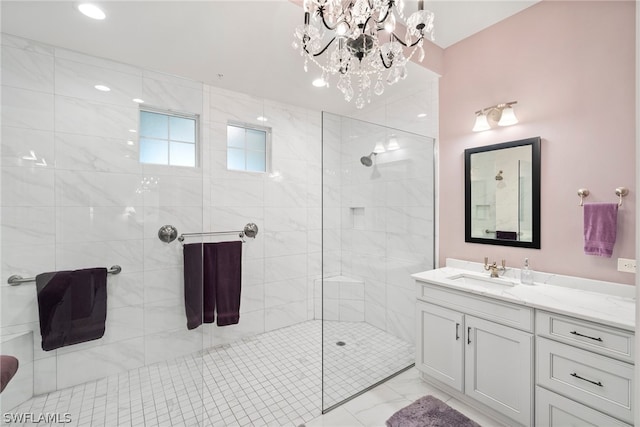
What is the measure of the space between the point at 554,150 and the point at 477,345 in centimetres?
145

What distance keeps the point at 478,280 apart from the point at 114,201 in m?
2.95

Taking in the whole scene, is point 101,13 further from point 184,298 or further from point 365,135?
point 184,298

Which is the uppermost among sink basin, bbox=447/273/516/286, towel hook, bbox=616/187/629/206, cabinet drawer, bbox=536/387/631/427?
towel hook, bbox=616/187/629/206

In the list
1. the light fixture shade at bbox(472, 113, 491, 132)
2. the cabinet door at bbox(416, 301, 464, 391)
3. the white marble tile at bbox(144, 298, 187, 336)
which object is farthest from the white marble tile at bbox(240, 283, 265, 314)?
the light fixture shade at bbox(472, 113, 491, 132)

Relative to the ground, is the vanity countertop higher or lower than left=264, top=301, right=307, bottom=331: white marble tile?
higher

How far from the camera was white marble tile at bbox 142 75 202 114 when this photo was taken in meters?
2.37

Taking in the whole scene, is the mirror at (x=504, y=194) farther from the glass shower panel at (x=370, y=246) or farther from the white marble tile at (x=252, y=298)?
the white marble tile at (x=252, y=298)

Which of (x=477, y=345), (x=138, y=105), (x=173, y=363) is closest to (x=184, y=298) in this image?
(x=173, y=363)

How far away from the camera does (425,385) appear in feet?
7.14

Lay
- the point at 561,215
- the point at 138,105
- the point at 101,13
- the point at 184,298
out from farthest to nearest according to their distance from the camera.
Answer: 1. the point at 184,298
2. the point at 138,105
3. the point at 561,215
4. the point at 101,13

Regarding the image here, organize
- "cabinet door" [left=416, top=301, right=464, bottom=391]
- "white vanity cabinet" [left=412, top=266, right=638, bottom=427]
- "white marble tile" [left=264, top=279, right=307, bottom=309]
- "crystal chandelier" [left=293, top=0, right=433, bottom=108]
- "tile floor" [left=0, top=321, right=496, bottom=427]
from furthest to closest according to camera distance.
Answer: "white marble tile" [left=264, top=279, right=307, bottom=309] < "cabinet door" [left=416, top=301, right=464, bottom=391] < "tile floor" [left=0, top=321, right=496, bottom=427] < "white vanity cabinet" [left=412, top=266, right=638, bottom=427] < "crystal chandelier" [left=293, top=0, right=433, bottom=108]

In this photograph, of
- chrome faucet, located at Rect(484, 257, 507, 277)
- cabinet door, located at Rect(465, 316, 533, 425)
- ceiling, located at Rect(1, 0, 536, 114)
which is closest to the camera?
cabinet door, located at Rect(465, 316, 533, 425)

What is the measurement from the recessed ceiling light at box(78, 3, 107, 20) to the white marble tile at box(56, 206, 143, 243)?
129cm

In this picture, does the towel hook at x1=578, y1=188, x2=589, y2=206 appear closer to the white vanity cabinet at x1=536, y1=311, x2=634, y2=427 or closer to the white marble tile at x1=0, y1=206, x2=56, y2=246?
the white vanity cabinet at x1=536, y1=311, x2=634, y2=427
